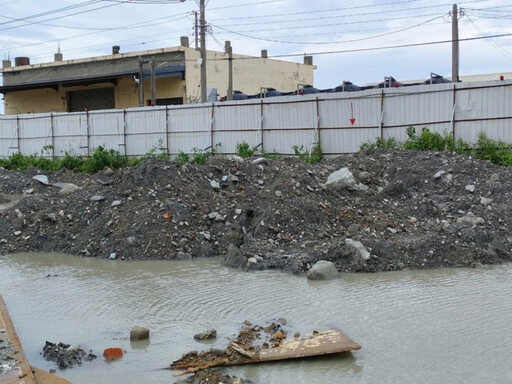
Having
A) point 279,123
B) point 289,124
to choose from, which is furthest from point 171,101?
point 289,124

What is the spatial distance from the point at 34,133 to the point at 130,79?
774 centimetres

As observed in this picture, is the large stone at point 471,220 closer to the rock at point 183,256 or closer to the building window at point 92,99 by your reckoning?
the rock at point 183,256

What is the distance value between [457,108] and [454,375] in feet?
39.2

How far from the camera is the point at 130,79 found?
1304 inches

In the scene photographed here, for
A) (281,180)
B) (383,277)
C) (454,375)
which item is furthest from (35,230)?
(454,375)

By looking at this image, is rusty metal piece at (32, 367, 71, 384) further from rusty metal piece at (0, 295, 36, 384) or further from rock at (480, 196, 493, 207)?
rock at (480, 196, 493, 207)

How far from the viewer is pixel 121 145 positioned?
24141 mm

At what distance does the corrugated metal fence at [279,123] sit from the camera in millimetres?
15500

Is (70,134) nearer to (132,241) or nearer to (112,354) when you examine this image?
(132,241)

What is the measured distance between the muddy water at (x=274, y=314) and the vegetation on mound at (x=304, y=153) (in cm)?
720

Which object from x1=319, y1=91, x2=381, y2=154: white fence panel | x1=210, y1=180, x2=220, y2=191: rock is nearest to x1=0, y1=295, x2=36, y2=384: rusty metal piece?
x1=210, y1=180, x2=220, y2=191: rock

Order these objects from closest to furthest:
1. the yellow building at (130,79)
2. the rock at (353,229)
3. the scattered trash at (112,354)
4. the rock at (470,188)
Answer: the scattered trash at (112,354)
the rock at (353,229)
the rock at (470,188)
the yellow building at (130,79)

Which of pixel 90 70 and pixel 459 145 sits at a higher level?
pixel 90 70

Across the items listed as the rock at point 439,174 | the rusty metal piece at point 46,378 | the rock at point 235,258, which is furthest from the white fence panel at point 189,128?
the rusty metal piece at point 46,378
